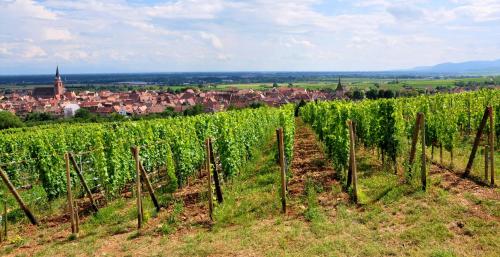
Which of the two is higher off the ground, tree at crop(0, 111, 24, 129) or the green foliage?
the green foliage

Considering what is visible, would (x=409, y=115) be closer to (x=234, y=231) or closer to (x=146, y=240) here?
(x=234, y=231)

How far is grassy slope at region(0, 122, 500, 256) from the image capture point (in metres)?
7.16

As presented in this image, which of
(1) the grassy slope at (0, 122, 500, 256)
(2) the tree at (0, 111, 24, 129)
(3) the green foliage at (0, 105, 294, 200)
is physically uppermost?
(3) the green foliage at (0, 105, 294, 200)

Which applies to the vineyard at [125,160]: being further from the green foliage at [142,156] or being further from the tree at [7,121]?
the tree at [7,121]

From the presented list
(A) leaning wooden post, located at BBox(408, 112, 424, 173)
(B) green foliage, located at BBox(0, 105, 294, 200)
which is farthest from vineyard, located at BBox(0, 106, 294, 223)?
A: (A) leaning wooden post, located at BBox(408, 112, 424, 173)

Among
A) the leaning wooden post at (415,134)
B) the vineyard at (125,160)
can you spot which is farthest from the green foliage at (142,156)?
the leaning wooden post at (415,134)

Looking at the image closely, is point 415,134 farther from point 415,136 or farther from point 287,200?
point 287,200

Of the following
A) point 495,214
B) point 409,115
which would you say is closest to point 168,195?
point 495,214

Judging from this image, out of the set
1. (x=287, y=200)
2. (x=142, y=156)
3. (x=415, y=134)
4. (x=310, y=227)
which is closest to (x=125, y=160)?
(x=142, y=156)

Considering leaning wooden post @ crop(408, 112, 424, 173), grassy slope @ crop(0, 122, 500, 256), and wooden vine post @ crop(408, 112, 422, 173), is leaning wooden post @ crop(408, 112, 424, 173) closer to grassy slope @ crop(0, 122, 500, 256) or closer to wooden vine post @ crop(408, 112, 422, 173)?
wooden vine post @ crop(408, 112, 422, 173)

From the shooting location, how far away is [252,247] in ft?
24.3

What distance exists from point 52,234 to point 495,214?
9467 millimetres

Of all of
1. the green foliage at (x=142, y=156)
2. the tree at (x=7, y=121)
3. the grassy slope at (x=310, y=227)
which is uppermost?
the green foliage at (x=142, y=156)

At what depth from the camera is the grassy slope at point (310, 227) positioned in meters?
7.16
